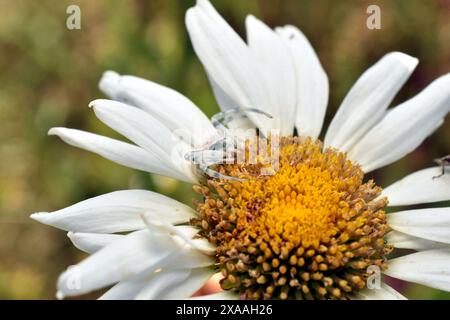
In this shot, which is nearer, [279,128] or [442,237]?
[442,237]

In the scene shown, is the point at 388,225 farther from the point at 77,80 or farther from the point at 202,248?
the point at 77,80

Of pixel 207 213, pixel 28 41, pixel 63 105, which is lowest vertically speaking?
pixel 207 213

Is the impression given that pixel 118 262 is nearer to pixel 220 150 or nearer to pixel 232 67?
pixel 220 150

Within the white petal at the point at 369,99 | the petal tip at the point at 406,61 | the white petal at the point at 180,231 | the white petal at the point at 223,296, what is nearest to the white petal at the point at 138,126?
the white petal at the point at 180,231

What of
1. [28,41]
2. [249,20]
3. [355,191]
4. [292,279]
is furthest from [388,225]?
[28,41]

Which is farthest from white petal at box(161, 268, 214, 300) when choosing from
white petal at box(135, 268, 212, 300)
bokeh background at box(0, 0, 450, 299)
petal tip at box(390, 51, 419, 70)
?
bokeh background at box(0, 0, 450, 299)

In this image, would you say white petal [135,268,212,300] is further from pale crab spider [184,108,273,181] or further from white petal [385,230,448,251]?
white petal [385,230,448,251]

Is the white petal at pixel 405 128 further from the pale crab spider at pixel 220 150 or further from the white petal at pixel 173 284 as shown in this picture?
the white petal at pixel 173 284

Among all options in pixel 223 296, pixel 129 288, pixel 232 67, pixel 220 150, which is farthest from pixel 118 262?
pixel 232 67
